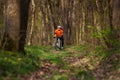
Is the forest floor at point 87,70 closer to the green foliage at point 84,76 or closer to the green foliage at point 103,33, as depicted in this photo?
the green foliage at point 84,76

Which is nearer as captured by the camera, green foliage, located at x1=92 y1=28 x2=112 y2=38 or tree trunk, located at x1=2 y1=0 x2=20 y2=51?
tree trunk, located at x1=2 y1=0 x2=20 y2=51

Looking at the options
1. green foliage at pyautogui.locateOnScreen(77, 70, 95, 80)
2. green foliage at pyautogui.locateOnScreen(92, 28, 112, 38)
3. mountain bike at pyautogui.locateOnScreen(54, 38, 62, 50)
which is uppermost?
green foliage at pyautogui.locateOnScreen(92, 28, 112, 38)

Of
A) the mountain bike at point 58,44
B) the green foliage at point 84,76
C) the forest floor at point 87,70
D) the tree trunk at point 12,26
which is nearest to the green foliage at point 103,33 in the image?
the forest floor at point 87,70

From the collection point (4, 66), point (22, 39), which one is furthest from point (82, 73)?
point (22, 39)

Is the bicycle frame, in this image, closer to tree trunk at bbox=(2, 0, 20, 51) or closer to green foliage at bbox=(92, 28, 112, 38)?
green foliage at bbox=(92, 28, 112, 38)

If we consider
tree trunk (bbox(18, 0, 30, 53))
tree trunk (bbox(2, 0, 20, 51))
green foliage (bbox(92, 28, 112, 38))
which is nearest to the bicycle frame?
green foliage (bbox(92, 28, 112, 38))

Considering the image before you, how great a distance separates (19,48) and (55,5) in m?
24.4

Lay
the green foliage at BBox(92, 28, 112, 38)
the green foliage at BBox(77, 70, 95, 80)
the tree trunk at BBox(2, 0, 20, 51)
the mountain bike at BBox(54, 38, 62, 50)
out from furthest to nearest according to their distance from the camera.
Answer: the mountain bike at BBox(54, 38, 62, 50) → the green foliage at BBox(92, 28, 112, 38) → the tree trunk at BBox(2, 0, 20, 51) → the green foliage at BBox(77, 70, 95, 80)

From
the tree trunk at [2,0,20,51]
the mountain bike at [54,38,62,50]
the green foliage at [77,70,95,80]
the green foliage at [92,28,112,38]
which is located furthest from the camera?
the mountain bike at [54,38,62,50]

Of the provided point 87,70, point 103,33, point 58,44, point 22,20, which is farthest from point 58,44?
point 87,70

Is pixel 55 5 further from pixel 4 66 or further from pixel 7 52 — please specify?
pixel 4 66

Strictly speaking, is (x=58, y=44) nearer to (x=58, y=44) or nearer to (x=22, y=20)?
(x=58, y=44)

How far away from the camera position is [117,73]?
10.5 m

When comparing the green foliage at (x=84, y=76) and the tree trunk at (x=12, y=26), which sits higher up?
the tree trunk at (x=12, y=26)
